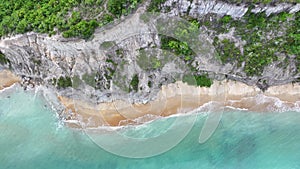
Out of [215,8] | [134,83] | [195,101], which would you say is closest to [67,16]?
[134,83]

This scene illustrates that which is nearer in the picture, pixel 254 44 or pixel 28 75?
pixel 254 44

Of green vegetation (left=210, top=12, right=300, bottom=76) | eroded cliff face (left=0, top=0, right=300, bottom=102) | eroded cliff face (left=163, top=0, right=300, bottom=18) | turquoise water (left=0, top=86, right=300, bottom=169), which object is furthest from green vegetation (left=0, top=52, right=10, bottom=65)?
green vegetation (left=210, top=12, right=300, bottom=76)

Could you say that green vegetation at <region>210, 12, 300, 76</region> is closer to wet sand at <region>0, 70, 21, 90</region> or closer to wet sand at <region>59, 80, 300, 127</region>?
wet sand at <region>59, 80, 300, 127</region>

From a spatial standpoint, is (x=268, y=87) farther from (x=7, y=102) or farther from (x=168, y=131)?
(x=7, y=102)

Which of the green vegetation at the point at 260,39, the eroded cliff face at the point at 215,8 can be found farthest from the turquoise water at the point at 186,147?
the eroded cliff face at the point at 215,8

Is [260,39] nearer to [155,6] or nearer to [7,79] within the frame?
[155,6]

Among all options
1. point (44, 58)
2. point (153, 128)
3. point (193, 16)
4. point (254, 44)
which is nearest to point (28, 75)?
point (44, 58)
